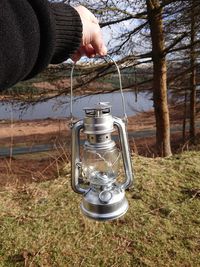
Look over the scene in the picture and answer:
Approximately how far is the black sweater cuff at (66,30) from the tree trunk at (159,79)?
5.37 metres

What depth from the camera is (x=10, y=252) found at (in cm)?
214

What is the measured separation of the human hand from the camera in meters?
1.21

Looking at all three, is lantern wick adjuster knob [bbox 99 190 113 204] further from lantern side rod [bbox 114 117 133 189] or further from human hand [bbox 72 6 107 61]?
human hand [bbox 72 6 107 61]

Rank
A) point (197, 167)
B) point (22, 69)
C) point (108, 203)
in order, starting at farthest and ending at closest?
point (197, 167) → point (108, 203) → point (22, 69)

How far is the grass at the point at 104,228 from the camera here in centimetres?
209

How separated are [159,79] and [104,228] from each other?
15.8 feet

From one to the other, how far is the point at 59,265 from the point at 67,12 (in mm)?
1650

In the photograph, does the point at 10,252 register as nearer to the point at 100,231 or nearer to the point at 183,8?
the point at 100,231

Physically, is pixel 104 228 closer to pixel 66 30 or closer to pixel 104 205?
pixel 104 205

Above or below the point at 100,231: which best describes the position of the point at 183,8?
above

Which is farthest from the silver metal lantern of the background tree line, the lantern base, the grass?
the background tree line

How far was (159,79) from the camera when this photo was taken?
657cm

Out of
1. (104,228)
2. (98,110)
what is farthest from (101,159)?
(104,228)

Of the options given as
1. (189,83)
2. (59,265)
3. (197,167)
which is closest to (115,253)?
(59,265)
